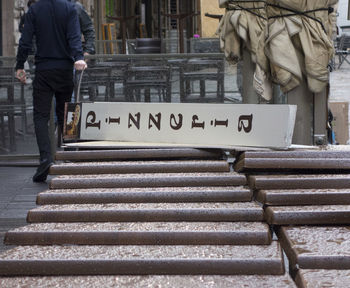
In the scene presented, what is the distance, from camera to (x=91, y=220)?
1.48 metres

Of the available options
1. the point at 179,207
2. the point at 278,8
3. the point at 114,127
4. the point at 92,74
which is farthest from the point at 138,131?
the point at 92,74

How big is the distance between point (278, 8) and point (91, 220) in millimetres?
3451

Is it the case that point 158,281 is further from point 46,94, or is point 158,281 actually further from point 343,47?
point 343,47

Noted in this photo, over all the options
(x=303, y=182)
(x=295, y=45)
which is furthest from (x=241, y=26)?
(x=303, y=182)

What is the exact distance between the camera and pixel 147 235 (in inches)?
54.2

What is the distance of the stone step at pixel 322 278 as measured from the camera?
1155 mm

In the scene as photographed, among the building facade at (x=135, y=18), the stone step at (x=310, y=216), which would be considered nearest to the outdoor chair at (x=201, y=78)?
the building facade at (x=135, y=18)

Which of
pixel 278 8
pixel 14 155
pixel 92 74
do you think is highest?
pixel 278 8

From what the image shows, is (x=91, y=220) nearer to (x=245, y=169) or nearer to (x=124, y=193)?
(x=124, y=193)

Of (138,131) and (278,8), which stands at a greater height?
(278,8)

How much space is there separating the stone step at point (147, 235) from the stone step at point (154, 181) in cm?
21

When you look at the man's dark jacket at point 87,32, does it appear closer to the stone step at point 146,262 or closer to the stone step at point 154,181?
the stone step at point 154,181

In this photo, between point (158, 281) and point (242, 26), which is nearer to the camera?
point (158, 281)

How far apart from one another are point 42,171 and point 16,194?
52cm
